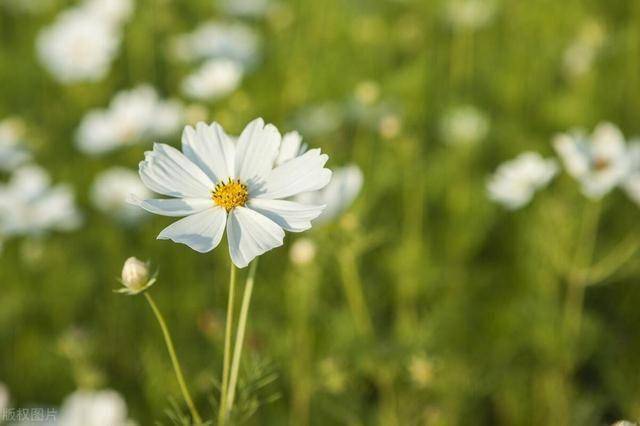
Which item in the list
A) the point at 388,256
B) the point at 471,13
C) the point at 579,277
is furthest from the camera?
the point at 471,13

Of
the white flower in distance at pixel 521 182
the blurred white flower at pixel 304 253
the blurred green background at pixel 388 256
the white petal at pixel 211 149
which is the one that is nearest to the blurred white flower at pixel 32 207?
the blurred green background at pixel 388 256

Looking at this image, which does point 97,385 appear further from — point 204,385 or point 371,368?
point 371,368

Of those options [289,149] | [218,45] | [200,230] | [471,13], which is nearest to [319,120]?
[218,45]

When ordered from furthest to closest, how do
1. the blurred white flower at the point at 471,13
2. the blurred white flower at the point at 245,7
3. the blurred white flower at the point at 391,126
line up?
the blurred white flower at the point at 245,7 → the blurred white flower at the point at 471,13 → the blurred white flower at the point at 391,126

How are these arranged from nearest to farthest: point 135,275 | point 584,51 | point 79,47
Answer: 1. point 135,275
2. point 584,51
3. point 79,47

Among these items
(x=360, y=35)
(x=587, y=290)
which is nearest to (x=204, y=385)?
(x=587, y=290)

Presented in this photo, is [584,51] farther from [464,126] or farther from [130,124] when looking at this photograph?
[130,124]

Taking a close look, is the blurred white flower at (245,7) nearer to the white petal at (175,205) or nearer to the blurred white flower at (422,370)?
the blurred white flower at (422,370)
